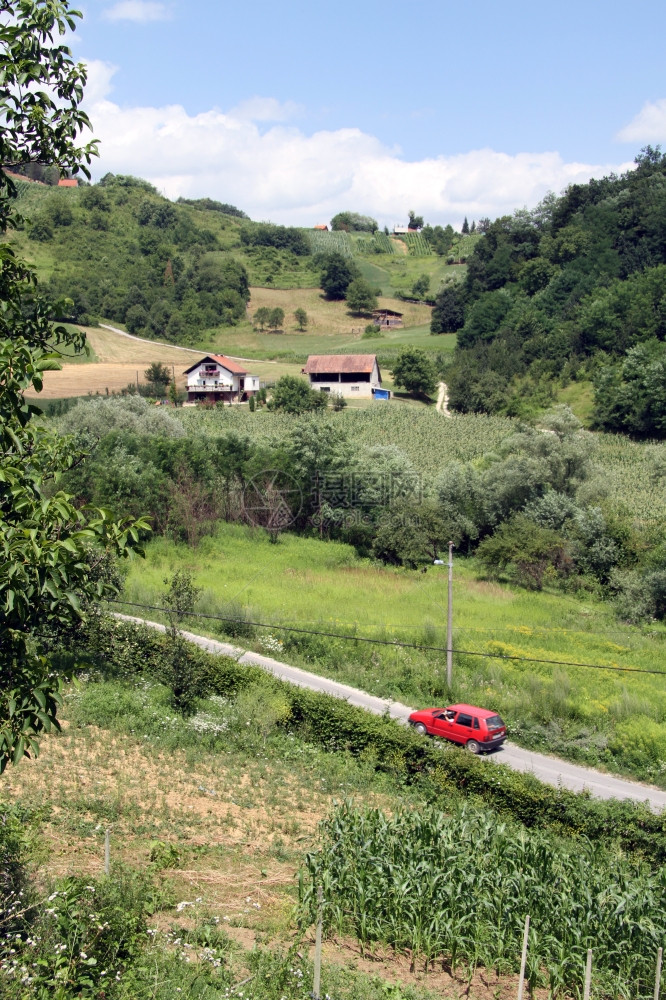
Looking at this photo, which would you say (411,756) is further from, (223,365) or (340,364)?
(340,364)

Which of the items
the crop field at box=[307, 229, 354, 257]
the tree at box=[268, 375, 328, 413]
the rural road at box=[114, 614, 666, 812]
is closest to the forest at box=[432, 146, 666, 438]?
the tree at box=[268, 375, 328, 413]

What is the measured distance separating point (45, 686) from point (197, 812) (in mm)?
8504

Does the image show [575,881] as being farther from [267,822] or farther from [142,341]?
[142,341]

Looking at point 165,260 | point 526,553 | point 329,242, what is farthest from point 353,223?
point 526,553

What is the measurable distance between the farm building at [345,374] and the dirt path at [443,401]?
5760 millimetres

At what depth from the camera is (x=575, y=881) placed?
11.1 m

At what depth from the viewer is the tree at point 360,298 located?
111 m

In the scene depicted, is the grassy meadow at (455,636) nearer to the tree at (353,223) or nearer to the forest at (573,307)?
the forest at (573,307)

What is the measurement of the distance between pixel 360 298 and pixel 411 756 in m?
99.3

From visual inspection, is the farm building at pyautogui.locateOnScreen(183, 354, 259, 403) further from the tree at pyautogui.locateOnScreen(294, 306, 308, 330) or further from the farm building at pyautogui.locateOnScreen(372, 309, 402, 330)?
the farm building at pyautogui.locateOnScreen(372, 309, 402, 330)

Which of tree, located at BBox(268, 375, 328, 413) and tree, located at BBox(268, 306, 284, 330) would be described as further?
tree, located at BBox(268, 306, 284, 330)

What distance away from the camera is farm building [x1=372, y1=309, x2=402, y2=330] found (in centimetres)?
10662

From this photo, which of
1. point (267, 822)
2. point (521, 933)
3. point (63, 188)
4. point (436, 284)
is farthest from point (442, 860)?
point (63, 188)

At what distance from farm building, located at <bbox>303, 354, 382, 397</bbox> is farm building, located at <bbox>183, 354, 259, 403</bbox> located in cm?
594
